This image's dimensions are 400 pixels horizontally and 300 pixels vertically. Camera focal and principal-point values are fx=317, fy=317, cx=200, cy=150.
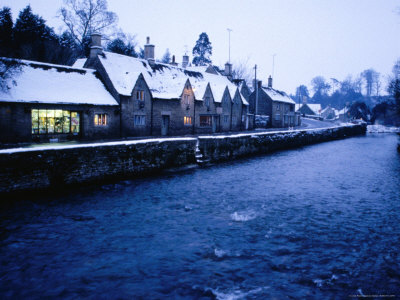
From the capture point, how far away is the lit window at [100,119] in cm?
2831

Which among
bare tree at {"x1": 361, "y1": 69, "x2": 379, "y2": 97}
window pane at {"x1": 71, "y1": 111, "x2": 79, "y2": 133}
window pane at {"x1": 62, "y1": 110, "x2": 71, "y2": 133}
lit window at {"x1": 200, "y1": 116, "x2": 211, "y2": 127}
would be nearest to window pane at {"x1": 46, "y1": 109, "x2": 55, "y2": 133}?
window pane at {"x1": 62, "y1": 110, "x2": 71, "y2": 133}

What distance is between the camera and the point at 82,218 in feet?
35.4

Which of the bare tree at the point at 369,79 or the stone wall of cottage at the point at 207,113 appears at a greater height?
the bare tree at the point at 369,79

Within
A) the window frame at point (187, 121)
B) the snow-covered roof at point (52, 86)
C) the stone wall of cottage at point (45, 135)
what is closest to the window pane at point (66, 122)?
the stone wall of cottage at point (45, 135)

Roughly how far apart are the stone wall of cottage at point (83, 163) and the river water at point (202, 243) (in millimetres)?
833

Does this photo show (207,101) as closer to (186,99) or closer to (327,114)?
(186,99)

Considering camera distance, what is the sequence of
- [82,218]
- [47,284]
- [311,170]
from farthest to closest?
[311,170] < [82,218] < [47,284]

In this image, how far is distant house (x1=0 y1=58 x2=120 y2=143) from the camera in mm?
22969

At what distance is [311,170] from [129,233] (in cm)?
1489

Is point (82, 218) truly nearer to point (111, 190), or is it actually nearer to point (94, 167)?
point (111, 190)

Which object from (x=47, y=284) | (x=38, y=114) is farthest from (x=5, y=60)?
(x=47, y=284)

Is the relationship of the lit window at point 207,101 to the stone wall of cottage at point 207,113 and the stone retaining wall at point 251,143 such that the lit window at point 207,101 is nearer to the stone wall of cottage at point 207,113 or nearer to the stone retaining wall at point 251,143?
the stone wall of cottage at point 207,113

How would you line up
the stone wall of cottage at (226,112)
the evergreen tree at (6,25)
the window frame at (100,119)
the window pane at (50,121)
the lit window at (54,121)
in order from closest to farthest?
the lit window at (54,121) → the window pane at (50,121) → the window frame at (100,119) → the evergreen tree at (6,25) → the stone wall of cottage at (226,112)

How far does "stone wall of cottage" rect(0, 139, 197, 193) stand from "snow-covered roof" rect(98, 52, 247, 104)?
12714mm
